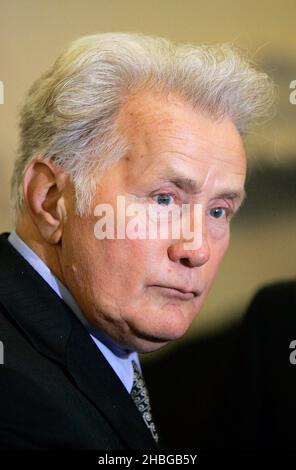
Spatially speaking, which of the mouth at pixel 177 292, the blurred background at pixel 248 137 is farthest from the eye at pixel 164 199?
the blurred background at pixel 248 137

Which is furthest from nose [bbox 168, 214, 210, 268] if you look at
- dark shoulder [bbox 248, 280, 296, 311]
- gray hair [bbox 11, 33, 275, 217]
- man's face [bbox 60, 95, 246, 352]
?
dark shoulder [bbox 248, 280, 296, 311]

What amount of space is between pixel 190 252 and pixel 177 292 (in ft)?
0.22

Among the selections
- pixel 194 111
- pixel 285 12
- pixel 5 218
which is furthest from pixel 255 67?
pixel 5 218

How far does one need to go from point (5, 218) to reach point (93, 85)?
331 millimetres

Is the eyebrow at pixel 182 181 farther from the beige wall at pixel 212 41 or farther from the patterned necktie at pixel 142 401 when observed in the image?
the patterned necktie at pixel 142 401

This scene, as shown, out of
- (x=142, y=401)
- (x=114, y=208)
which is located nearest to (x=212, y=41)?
(x=114, y=208)

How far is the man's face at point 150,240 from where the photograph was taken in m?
0.97

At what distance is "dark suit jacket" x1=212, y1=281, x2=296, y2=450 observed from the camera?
128cm

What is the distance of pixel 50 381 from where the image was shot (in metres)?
0.91

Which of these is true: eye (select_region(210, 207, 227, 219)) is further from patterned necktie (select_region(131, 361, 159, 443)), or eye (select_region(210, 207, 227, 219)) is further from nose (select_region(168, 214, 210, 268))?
patterned necktie (select_region(131, 361, 159, 443))

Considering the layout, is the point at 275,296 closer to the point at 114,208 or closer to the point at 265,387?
the point at 265,387

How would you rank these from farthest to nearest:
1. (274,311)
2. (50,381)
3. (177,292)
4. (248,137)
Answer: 1. (274,311)
2. (248,137)
3. (177,292)
4. (50,381)

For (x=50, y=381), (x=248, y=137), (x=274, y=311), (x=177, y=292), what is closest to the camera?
(x=50, y=381)

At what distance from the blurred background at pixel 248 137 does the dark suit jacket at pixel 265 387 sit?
32 millimetres
